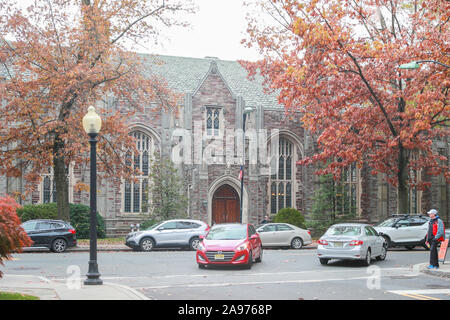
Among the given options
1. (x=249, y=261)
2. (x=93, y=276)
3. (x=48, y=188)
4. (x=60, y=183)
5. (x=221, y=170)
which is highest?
(x=221, y=170)

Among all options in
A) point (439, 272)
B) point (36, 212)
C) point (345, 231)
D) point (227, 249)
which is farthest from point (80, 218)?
point (439, 272)

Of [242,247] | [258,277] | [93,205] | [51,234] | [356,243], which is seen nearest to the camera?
[93,205]

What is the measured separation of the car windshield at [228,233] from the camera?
17.5m

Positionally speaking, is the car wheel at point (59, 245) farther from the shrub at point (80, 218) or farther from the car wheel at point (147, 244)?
the shrub at point (80, 218)

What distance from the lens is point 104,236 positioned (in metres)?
31.5

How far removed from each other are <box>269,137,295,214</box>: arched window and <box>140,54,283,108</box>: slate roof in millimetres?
2904

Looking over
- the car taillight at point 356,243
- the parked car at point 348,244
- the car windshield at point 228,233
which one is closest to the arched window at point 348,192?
the parked car at point 348,244

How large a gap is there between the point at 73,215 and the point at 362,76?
54.7 ft

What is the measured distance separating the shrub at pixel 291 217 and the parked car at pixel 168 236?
931 centimetres

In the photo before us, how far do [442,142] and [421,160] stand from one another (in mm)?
14484

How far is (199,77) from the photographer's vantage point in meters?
37.9

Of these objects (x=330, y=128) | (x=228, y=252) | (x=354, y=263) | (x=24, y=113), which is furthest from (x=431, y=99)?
(x=24, y=113)

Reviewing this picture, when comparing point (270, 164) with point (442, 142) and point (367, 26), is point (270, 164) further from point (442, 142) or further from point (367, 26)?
point (442, 142)

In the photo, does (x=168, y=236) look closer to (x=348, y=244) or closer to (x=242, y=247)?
(x=242, y=247)
